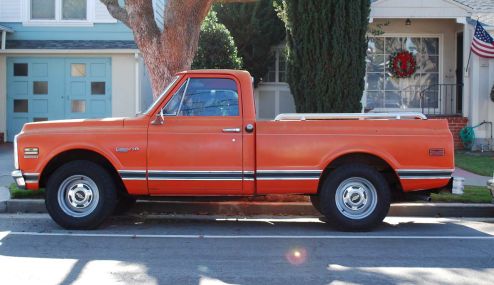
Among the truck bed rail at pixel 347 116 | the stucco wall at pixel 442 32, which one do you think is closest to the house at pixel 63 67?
the stucco wall at pixel 442 32

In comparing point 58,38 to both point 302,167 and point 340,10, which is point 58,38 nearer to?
point 340,10

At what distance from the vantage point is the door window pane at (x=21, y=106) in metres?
17.8

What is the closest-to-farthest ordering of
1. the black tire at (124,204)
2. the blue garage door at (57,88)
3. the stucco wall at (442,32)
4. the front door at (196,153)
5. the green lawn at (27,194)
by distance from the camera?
the front door at (196,153)
the black tire at (124,204)
the green lawn at (27,194)
the blue garage door at (57,88)
the stucco wall at (442,32)

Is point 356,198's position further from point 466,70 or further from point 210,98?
point 466,70

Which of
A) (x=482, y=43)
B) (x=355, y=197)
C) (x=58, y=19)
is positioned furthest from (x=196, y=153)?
(x=58, y=19)

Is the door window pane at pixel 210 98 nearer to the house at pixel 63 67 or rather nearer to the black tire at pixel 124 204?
the black tire at pixel 124 204

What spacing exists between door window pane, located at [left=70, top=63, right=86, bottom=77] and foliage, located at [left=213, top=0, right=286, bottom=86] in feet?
17.4

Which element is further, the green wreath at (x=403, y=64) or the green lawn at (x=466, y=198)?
the green wreath at (x=403, y=64)

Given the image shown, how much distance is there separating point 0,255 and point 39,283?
131 centimetres

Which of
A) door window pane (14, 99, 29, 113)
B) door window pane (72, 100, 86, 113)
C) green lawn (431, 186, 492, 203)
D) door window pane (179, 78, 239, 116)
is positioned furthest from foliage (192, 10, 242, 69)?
door window pane (179, 78, 239, 116)

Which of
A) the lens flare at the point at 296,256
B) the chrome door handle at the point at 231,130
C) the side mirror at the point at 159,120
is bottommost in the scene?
the lens flare at the point at 296,256

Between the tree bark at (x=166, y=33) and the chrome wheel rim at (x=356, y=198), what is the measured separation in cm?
388

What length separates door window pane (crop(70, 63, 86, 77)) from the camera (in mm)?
17484

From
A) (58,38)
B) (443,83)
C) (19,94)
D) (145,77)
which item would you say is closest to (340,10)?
(443,83)
